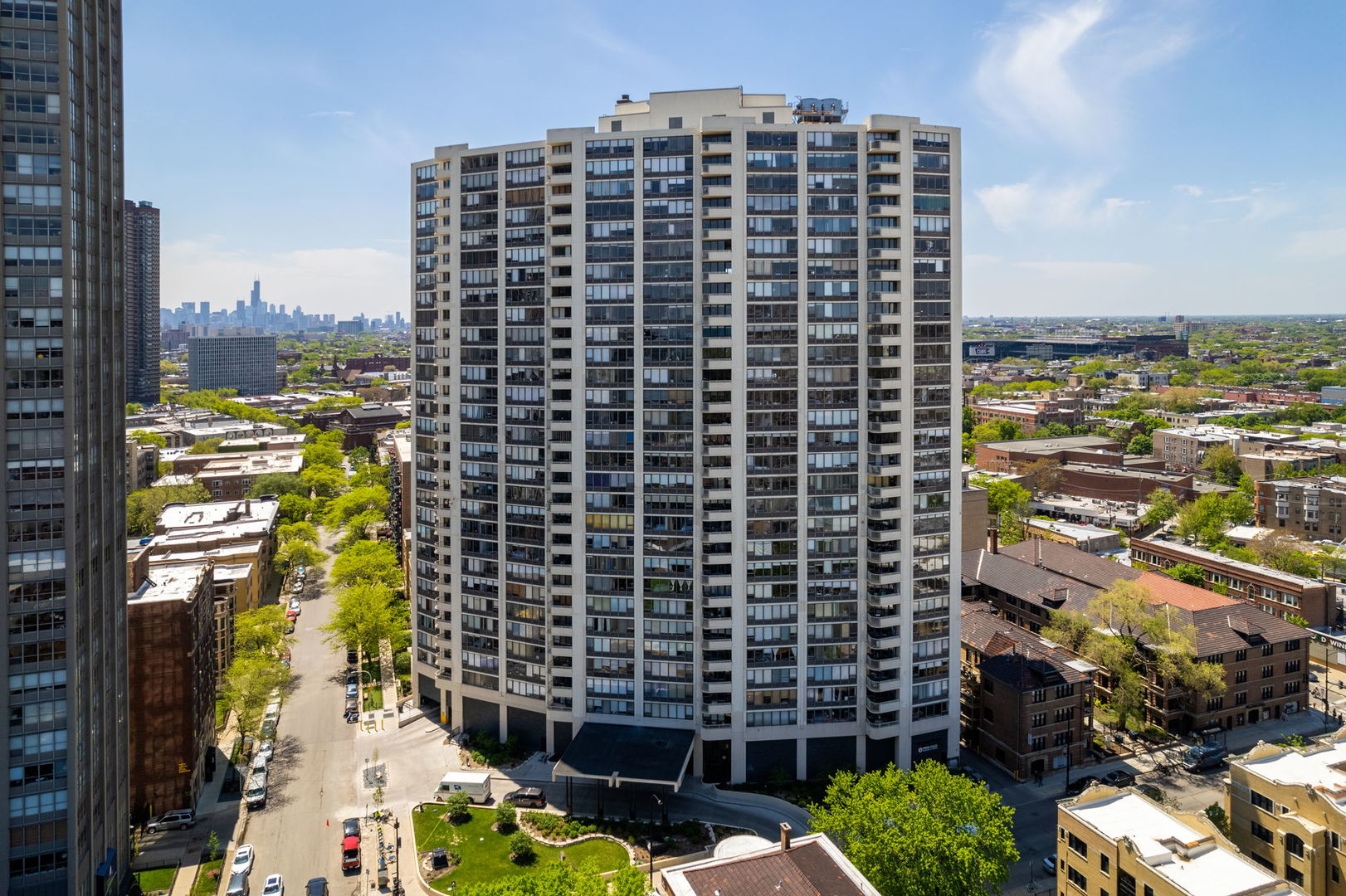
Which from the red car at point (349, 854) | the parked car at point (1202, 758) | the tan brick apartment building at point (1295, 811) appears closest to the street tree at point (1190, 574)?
the parked car at point (1202, 758)

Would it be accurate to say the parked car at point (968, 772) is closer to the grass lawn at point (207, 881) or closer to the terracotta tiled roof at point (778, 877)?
the terracotta tiled roof at point (778, 877)

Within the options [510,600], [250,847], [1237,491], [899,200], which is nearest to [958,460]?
[899,200]

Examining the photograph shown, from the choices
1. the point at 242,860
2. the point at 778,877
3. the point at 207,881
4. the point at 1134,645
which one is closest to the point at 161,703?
the point at 242,860

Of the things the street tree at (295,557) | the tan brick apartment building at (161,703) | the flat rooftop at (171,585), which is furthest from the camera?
the street tree at (295,557)

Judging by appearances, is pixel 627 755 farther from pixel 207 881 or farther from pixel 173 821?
pixel 173 821

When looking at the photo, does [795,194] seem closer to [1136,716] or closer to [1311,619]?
[1136,716]

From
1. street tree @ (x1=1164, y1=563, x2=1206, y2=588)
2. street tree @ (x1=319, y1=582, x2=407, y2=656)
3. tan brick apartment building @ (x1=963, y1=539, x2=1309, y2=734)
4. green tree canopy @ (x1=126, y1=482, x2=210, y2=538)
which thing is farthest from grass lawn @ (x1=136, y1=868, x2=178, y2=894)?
street tree @ (x1=1164, y1=563, x2=1206, y2=588)

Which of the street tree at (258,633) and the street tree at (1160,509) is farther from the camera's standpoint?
the street tree at (1160,509)
